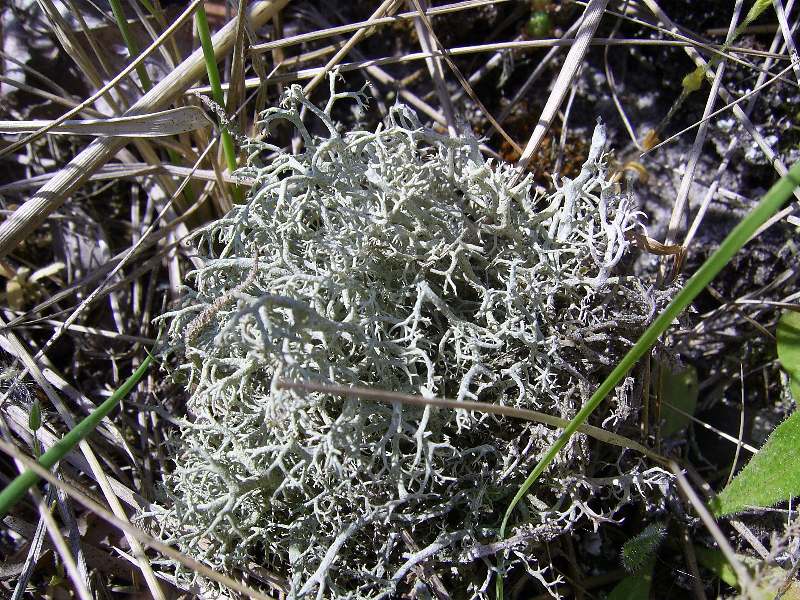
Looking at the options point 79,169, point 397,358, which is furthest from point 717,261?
point 79,169

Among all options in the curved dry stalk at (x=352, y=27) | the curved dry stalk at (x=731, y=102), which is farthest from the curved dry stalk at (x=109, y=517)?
the curved dry stalk at (x=731, y=102)

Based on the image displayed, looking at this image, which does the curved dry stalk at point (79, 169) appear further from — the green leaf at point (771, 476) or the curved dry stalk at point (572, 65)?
the green leaf at point (771, 476)

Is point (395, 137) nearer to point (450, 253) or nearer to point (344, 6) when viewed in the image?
point (450, 253)

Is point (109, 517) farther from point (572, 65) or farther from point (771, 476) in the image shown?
point (572, 65)

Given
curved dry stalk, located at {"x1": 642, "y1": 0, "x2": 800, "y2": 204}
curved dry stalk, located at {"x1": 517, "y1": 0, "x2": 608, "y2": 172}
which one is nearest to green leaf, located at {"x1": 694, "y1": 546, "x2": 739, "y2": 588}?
curved dry stalk, located at {"x1": 642, "y1": 0, "x2": 800, "y2": 204}

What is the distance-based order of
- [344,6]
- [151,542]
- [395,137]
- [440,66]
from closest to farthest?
[151,542] < [395,137] < [440,66] < [344,6]

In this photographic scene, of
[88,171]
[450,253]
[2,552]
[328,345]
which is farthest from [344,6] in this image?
[2,552]
